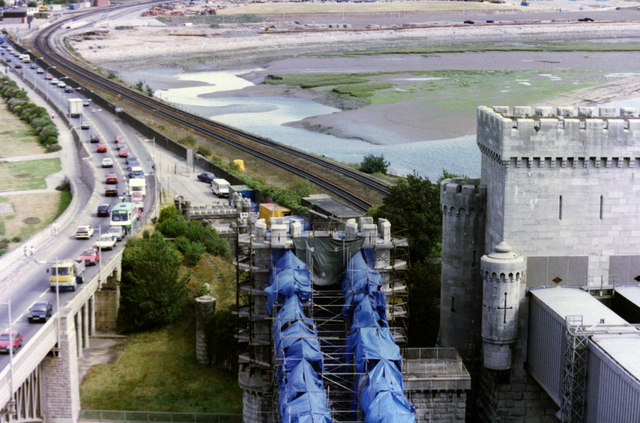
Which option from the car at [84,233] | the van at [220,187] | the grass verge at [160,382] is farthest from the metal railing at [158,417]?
the van at [220,187]

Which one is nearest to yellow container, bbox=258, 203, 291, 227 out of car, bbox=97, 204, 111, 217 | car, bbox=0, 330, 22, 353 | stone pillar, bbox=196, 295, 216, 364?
car, bbox=97, 204, 111, 217

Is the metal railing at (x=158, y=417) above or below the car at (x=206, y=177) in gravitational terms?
below

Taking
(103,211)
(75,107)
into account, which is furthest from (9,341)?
(75,107)

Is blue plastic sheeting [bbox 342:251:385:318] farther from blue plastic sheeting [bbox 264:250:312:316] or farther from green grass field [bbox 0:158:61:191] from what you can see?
green grass field [bbox 0:158:61:191]

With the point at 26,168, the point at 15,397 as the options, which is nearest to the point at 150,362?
the point at 15,397

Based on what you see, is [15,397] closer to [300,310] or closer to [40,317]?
[40,317]

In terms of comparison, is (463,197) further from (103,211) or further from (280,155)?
Result: (280,155)

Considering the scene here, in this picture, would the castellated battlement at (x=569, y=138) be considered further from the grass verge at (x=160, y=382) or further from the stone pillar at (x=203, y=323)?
the stone pillar at (x=203, y=323)
